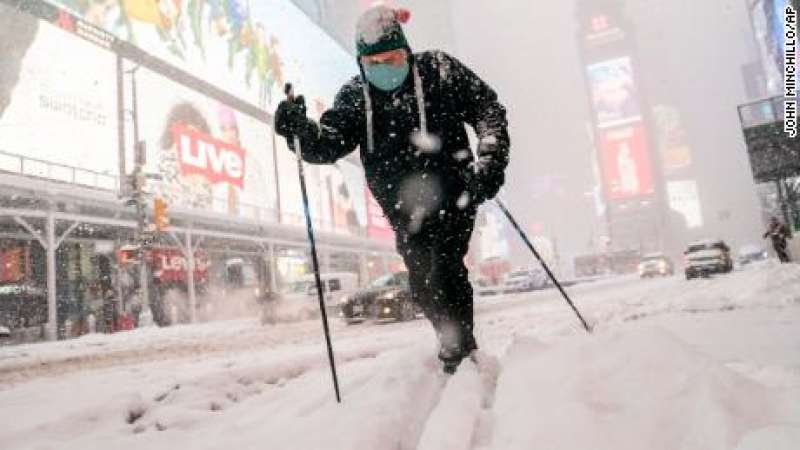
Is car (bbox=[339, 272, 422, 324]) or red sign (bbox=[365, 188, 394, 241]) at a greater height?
red sign (bbox=[365, 188, 394, 241])

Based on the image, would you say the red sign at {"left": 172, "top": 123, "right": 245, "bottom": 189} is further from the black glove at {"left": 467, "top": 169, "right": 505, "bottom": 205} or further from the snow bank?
the snow bank

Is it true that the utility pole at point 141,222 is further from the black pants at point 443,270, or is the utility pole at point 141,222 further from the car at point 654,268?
the car at point 654,268

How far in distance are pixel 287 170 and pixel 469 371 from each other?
40.8 m

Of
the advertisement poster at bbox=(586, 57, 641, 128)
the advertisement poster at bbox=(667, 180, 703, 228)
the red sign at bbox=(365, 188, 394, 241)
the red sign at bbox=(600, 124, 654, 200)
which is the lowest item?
the red sign at bbox=(365, 188, 394, 241)

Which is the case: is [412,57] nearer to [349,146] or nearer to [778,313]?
[349,146]

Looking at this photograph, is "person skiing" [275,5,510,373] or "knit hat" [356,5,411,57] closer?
"person skiing" [275,5,510,373]

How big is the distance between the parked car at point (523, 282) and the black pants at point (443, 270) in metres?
32.1

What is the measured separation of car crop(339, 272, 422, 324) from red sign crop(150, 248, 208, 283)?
9743 mm

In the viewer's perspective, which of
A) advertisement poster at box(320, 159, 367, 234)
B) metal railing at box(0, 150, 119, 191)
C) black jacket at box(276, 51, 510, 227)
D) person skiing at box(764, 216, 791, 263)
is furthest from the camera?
advertisement poster at box(320, 159, 367, 234)

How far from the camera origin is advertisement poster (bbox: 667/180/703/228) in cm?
14275

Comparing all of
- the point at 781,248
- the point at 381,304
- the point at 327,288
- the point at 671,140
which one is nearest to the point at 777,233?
the point at 781,248

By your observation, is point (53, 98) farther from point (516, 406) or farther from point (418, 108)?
point (516, 406)

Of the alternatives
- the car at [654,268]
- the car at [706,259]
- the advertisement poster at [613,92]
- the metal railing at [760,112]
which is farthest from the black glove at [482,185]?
the advertisement poster at [613,92]

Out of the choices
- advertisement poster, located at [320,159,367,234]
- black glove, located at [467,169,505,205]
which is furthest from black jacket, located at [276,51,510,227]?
advertisement poster, located at [320,159,367,234]
